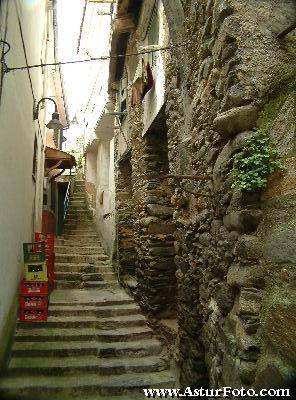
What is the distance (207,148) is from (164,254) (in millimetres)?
3009

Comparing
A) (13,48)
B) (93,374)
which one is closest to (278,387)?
(93,374)

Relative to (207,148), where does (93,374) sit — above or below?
below

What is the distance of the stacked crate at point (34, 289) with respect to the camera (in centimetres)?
529

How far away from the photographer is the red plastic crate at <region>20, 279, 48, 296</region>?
5.24 meters

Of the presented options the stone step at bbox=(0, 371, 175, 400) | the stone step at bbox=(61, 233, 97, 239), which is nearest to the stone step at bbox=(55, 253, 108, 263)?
the stone step at bbox=(61, 233, 97, 239)

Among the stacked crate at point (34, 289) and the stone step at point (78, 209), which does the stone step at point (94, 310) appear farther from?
the stone step at point (78, 209)

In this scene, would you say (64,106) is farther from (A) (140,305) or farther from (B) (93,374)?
(B) (93,374)

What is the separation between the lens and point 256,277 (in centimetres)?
214

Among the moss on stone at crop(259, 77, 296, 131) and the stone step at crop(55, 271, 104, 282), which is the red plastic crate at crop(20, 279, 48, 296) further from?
the moss on stone at crop(259, 77, 296, 131)

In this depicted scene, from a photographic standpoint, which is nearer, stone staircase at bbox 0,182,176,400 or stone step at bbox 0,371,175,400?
stone step at bbox 0,371,175,400

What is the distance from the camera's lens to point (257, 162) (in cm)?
215

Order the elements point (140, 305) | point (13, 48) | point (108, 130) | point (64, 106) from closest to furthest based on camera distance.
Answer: point (13, 48) → point (140, 305) → point (108, 130) → point (64, 106)

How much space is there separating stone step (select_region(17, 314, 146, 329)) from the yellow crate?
0.78m

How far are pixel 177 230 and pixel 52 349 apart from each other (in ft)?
8.31
